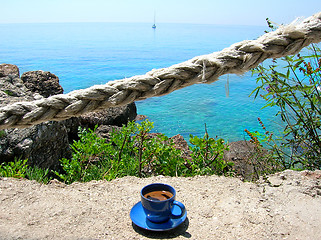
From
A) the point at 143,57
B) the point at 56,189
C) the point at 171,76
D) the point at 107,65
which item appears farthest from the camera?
the point at 143,57

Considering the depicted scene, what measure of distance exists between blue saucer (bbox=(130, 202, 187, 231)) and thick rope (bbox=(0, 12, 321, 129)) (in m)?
0.88

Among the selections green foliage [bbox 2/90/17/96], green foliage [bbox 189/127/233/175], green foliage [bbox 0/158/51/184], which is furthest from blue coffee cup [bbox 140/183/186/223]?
green foliage [bbox 2/90/17/96]

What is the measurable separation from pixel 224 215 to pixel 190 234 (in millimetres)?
263

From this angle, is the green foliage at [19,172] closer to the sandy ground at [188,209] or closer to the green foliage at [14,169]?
the green foliage at [14,169]

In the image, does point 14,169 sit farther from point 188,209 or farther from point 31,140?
point 188,209

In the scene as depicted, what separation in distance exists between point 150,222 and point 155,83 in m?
0.97

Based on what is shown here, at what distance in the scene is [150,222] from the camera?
1853 millimetres

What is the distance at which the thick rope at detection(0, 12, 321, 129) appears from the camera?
1.23 metres

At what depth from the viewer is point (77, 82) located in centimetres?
1020

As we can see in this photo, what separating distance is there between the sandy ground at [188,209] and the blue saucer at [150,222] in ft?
0.21

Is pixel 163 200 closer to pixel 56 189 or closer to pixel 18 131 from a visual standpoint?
pixel 56 189

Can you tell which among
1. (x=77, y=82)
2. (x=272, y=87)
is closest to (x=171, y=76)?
(x=272, y=87)

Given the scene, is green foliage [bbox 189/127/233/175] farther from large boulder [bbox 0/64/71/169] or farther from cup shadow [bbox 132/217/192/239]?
large boulder [bbox 0/64/71/169]

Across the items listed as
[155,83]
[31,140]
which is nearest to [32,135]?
[31,140]
